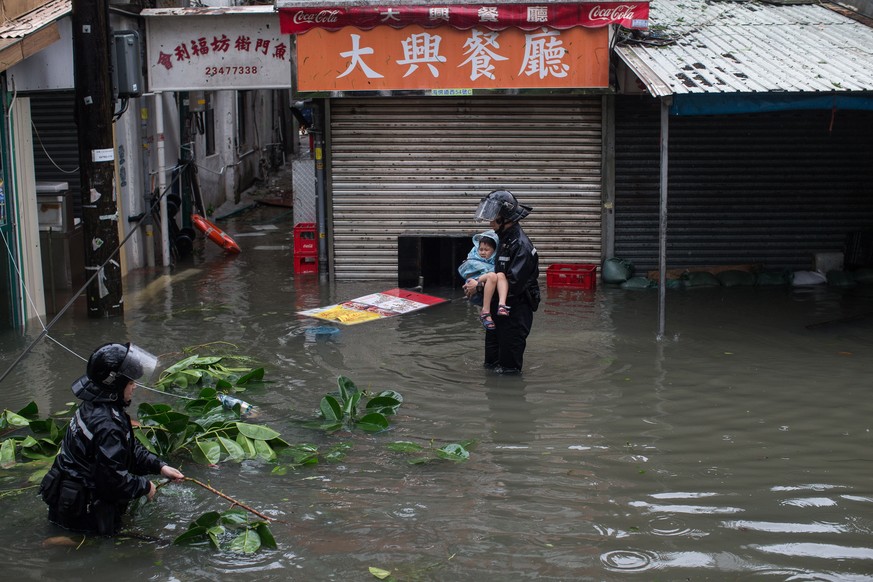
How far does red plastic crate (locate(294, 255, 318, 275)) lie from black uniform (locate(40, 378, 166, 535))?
26.7 feet

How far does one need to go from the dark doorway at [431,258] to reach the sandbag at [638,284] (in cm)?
207

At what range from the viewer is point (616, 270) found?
12805 millimetres

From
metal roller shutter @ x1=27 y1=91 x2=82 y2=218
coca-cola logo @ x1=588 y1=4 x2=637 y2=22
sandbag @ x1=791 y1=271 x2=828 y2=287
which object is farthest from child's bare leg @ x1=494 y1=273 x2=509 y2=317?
metal roller shutter @ x1=27 y1=91 x2=82 y2=218

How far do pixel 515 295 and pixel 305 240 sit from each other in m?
5.53

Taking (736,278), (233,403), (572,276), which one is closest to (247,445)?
(233,403)

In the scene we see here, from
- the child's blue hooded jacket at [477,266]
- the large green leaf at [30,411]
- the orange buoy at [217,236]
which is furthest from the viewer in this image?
the orange buoy at [217,236]

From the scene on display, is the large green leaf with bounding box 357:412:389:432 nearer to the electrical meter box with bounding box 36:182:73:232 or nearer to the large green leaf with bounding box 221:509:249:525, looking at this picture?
the large green leaf with bounding box 221:509:249:525

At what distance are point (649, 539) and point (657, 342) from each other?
4.65 m

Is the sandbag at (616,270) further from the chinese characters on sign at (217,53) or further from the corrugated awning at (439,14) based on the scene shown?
the chinese characters on sign at (217,53)

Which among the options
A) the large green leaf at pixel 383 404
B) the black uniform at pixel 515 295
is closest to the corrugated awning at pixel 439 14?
the black uniform at pixel 515 295

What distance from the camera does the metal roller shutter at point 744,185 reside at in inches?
505

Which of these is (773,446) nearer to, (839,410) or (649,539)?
(839,410)

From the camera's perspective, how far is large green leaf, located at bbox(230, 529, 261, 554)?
17.5ft

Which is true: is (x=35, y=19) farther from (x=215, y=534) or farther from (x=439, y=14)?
(x=215, y=534)
